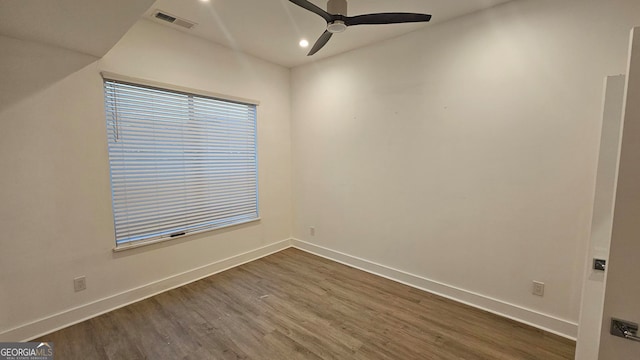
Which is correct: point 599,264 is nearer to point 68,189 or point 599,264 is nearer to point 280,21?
point 280,21

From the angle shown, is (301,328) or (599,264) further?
(301,328)

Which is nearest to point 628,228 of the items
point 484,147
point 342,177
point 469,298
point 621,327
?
point 621,327

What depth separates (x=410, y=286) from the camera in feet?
9.89

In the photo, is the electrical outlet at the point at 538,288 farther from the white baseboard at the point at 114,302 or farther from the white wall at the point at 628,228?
the white baseboard at the point at 114,302

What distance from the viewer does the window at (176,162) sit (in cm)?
257

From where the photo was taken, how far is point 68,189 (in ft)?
7.45

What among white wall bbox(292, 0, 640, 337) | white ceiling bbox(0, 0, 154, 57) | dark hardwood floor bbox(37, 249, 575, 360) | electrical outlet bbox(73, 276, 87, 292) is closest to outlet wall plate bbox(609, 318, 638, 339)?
dark hardwood floor bbox(37, 249, 575, 360)

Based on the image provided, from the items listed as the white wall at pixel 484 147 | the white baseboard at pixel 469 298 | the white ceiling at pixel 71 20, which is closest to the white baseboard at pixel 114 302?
the white baseboard at pixel 469 298

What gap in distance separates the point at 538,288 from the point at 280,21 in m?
3.45

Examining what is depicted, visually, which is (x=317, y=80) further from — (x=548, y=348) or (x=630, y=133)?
(x=548, y=348)

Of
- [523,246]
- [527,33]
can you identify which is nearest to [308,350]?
[523,246]

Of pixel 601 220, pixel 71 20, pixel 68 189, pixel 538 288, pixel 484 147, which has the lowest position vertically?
pixel 538 288

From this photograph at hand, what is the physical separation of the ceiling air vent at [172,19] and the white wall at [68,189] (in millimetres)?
165

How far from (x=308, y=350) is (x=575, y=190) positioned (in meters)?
2.47
